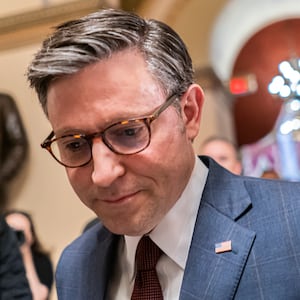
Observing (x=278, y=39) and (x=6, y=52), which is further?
(x=278, y=39)

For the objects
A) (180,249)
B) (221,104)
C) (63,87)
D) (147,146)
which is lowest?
(180,249)

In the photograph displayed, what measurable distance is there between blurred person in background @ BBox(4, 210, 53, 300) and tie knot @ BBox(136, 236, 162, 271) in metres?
1.98

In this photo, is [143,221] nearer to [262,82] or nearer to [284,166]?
[284,166]

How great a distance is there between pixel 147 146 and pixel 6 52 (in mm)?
3832

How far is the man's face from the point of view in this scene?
1.18 m

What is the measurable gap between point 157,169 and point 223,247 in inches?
8.8

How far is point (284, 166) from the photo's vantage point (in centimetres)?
653

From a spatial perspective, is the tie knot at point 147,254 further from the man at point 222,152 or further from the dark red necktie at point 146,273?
the man at point 222,152

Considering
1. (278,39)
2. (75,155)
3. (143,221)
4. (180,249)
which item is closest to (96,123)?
(75,155)

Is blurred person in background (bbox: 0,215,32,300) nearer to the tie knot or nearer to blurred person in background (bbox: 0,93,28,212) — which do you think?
the tie knot

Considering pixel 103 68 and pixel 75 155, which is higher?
pixel 103 68

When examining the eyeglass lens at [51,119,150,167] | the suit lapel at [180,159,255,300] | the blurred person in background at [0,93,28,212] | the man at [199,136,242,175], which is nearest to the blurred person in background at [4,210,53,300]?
the blurred person in background at [0,93,28,212]

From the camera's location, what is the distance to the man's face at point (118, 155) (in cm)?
118

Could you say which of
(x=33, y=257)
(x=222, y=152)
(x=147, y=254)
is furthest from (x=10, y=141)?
(x=147, y=254)
